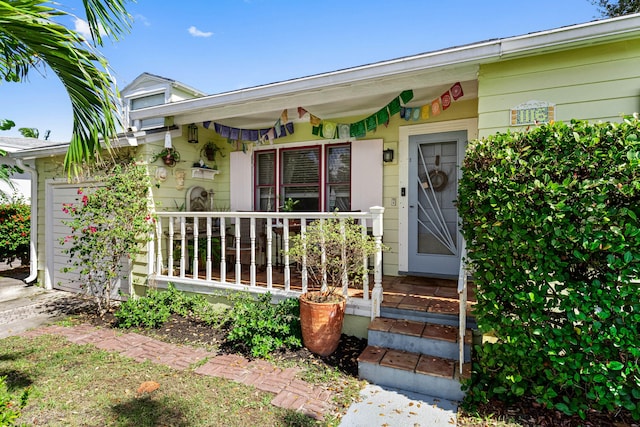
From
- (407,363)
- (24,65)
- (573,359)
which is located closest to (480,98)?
(573,359)

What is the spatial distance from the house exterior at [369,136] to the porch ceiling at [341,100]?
0.6 inches

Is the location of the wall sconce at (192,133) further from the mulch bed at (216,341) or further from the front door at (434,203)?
the front door at (434,203)

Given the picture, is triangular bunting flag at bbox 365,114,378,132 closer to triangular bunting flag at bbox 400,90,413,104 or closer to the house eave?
triangular bunting flag at bbox 400,90,413,104

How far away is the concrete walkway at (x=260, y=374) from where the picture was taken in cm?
244

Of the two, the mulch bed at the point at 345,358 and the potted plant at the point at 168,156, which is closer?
the mulch bed at the point at 345,358

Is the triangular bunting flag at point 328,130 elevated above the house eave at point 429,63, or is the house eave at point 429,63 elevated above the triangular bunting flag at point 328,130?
the house eave at point 429,63

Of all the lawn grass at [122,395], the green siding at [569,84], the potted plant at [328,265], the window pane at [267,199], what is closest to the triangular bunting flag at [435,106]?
the green siding at [569,84]

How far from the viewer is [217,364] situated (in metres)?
3.23

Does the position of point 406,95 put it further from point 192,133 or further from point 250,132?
point 192,133

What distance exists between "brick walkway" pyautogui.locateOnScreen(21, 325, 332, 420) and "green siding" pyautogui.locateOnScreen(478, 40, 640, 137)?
299 cm

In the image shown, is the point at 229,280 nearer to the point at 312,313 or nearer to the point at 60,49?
the point at 312,313

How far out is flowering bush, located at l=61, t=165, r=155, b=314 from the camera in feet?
15.2

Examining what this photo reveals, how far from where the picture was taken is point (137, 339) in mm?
3891

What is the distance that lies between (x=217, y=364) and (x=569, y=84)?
4358 mm
